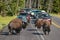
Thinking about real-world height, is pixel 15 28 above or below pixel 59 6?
above

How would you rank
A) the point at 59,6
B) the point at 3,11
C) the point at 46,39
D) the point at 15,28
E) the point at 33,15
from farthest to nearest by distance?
the point at 59,6 < the point at 3,11 < the point at 33,15 < the point at 15,28 < the point at 46,39

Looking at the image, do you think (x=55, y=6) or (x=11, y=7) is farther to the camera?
(x=55, y=6)

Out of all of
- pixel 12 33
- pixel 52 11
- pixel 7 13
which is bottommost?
pixel 52 11

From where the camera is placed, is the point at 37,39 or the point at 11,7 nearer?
the point at 37,39

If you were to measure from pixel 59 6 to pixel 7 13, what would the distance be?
36690 millimetres

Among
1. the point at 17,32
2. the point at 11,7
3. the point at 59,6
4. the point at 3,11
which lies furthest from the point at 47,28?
the point at 59,6

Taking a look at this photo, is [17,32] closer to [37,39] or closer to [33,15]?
[37,39]

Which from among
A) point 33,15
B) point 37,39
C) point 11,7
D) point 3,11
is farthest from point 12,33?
point 11,7

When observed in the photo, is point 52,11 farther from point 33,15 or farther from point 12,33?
point 12,33

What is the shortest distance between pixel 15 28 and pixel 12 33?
0.97 metres

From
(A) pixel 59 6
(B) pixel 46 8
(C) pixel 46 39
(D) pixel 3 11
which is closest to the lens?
(C) pixel 46 39

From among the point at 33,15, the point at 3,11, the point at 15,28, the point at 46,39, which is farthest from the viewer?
the point at 3,11

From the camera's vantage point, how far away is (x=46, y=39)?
59.5 feet

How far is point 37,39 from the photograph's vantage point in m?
18.2
